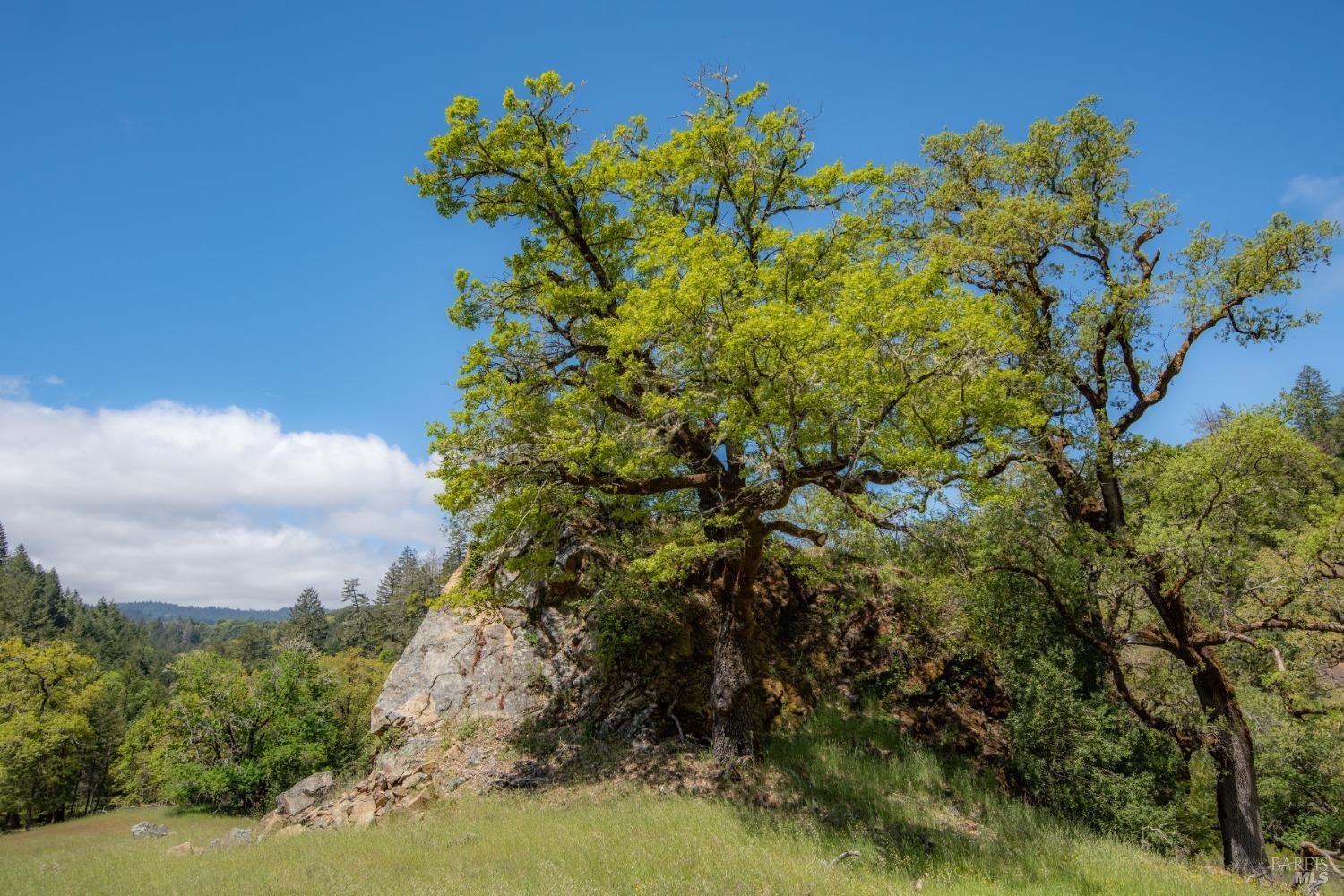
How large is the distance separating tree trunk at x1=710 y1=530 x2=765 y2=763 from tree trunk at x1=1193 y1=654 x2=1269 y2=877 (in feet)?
32.3

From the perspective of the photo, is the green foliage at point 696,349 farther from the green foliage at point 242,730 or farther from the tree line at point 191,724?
the green foliage at point 242,730

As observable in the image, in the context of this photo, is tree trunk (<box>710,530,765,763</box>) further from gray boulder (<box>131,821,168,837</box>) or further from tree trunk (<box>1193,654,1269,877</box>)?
gray boulder (<box>131,821,168,837</box>)

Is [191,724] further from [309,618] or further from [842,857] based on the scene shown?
[309,618]

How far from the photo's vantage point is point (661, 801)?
39.4 ft

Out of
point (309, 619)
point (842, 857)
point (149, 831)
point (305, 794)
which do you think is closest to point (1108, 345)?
point (842, 857)

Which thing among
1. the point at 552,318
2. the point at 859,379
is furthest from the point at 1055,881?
the point at 552,318

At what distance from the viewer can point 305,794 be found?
17.4 meters

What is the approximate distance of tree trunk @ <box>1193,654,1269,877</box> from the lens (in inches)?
517

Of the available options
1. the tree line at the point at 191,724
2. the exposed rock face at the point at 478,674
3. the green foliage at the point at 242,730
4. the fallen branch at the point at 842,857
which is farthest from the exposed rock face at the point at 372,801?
the green foliage at the point at 242,730

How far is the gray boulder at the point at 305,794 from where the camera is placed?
55.9ft

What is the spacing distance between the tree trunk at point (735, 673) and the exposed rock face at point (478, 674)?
513cm

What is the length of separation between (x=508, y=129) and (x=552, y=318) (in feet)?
12.7

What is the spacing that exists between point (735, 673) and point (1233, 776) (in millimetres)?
10777

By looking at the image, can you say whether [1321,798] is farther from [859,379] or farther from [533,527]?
[533,527]
